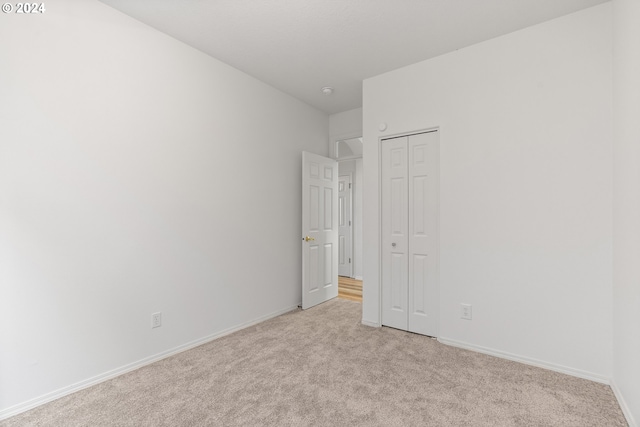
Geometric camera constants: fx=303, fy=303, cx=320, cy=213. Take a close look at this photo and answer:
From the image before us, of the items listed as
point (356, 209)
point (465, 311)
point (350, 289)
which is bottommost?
point (350, 289)

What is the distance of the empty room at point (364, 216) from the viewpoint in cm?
185

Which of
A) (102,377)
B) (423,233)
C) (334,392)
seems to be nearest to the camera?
(334,392)

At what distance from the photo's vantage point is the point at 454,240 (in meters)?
2.78

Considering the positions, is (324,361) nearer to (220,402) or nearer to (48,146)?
(220,402)

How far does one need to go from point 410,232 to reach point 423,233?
13 centimetres

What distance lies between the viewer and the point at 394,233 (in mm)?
3180

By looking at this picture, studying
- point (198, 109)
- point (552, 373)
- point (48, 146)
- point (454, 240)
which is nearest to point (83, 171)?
point (48, 146)

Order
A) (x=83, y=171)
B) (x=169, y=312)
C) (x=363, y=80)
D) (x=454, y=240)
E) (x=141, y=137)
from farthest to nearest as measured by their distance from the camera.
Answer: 1. (x=363, y=80)
2. (x=454, y=240)
3. (x=169, y=312)
4. (x=141, y=137)
5. (x=83, y=171)

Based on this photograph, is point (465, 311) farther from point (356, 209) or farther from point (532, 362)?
point (356, 209)

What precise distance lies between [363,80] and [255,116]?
1.27 m

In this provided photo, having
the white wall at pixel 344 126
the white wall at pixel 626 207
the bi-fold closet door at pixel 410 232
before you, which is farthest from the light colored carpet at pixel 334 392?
the white wall at pixel 344 126

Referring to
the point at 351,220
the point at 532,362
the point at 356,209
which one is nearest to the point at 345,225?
the point at 351,220

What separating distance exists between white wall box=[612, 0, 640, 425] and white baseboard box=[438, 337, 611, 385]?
12 centimetres

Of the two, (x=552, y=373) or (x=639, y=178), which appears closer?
(x=639, y=178)
